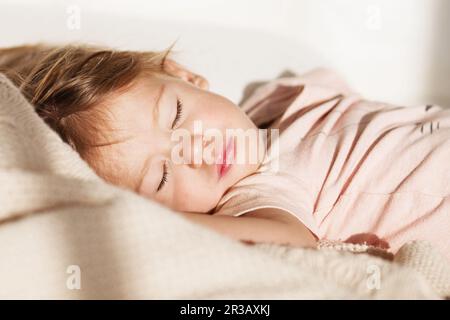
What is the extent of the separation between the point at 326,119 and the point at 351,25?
46 cm

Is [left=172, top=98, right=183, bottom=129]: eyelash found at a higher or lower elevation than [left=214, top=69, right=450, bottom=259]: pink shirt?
higher

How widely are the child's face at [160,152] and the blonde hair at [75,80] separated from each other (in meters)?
0.03

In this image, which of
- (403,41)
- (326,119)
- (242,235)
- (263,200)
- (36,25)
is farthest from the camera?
(403,41)

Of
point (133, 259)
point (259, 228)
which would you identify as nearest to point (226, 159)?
point (259, 228)

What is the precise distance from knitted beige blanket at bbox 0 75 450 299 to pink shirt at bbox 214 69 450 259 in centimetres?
25

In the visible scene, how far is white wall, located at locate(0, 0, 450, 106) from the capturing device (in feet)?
4.08

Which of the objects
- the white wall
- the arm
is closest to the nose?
the arm

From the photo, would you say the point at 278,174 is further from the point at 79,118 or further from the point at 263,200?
the point at 79,118

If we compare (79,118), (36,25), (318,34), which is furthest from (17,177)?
(318,34)

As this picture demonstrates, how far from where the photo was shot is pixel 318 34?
4.63 ft

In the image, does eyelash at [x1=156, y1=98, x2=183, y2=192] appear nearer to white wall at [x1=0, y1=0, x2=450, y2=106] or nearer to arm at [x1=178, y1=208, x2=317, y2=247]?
arm at [x1=178, y1=208, x2=317, y2=247]

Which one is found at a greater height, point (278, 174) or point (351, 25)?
point (351, 25)

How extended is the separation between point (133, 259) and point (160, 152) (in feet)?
1.04

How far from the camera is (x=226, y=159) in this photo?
91 centimetres
